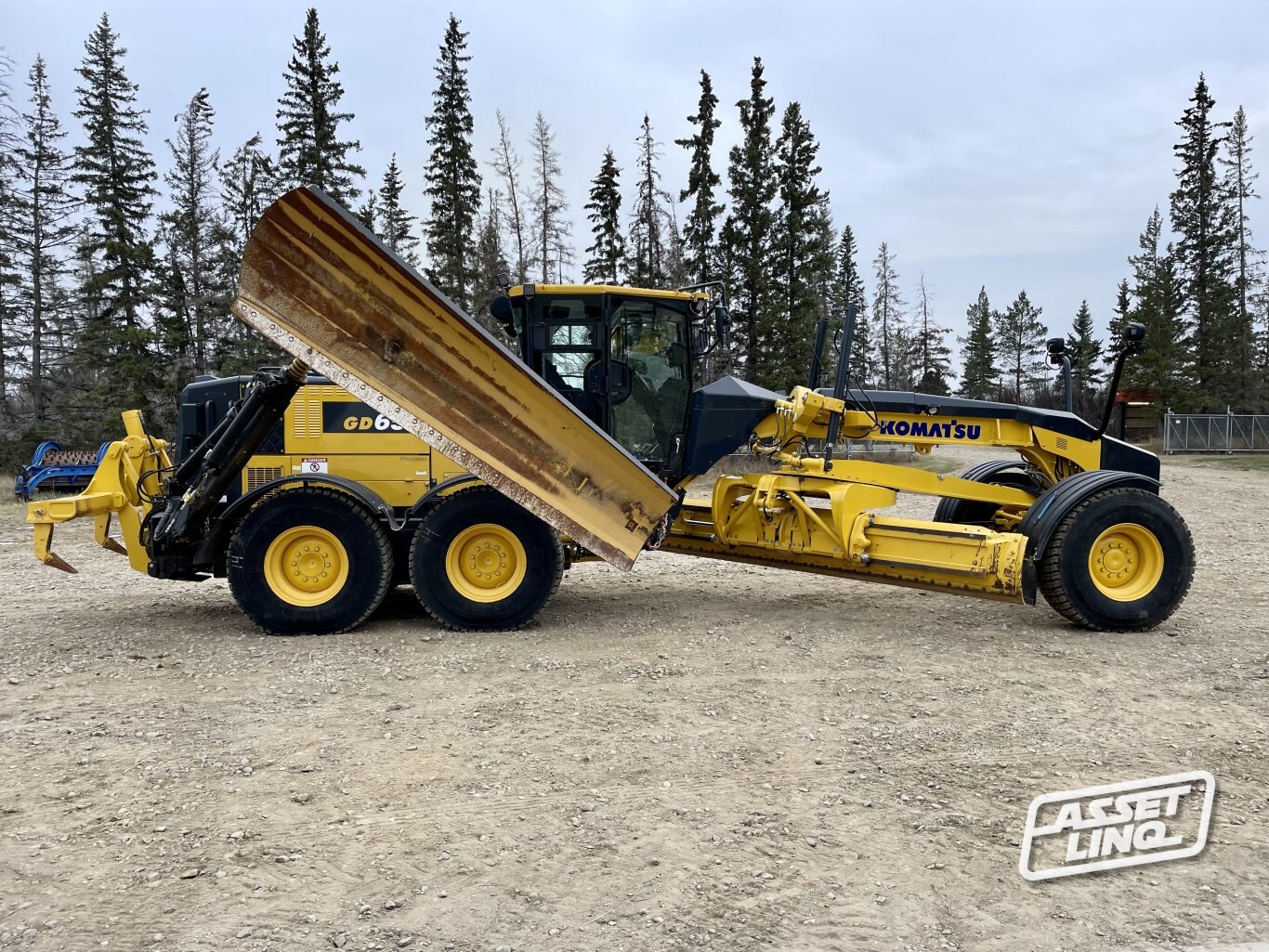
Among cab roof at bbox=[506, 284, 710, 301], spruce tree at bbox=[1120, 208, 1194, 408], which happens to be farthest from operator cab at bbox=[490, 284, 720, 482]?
spruce tree at bbox=[1120, 208, 1194, 408]

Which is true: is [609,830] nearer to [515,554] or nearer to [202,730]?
[202,730]

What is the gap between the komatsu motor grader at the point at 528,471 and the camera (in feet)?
20.8

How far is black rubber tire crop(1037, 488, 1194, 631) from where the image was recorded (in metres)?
6.81

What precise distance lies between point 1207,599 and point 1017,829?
5.97 m

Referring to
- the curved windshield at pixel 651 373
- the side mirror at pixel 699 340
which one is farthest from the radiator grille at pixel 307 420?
Result: the side mirror at pixel 699 340

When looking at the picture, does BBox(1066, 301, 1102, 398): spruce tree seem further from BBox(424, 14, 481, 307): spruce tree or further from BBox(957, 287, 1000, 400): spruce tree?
BBox(424, 14, 481, 307): spruce tree

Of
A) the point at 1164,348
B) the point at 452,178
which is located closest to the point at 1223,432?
the point at 1164,348

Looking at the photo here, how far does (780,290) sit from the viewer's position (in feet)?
99.8

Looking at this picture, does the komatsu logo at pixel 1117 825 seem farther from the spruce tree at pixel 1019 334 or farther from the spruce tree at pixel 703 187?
the spruce tree at pixel 1019 334

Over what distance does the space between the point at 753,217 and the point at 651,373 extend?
23.9 metres

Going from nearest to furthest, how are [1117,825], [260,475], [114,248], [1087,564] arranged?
[1117,825] → [1087,564] → [260,475] → [114,248]

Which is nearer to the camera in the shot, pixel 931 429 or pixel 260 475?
pixel 260 475

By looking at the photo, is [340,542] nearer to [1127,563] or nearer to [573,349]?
[573,349]

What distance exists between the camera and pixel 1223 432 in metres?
35.6
